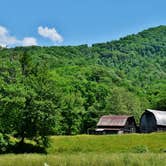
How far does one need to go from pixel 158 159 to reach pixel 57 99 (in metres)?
37.3

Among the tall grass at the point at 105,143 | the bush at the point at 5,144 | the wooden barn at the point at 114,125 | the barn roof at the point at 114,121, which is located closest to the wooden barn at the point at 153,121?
the wooden barn at the point at 114,125

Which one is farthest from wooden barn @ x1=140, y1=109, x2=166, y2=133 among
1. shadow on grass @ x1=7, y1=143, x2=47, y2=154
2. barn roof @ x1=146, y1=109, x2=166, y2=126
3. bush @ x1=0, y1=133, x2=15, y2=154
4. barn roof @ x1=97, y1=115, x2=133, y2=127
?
bush @ x1=0, y1=133, x2=15, y2=154

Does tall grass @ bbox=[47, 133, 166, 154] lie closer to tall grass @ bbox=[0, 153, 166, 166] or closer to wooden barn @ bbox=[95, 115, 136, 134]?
wooden barn @ bbox=[95, 115, 136, 134]

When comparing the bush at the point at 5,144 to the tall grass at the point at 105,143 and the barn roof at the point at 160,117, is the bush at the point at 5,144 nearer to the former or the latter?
the tall grass at the point at 105,143

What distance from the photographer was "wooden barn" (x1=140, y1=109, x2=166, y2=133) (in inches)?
3413

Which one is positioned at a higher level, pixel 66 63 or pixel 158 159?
pixel 66 63

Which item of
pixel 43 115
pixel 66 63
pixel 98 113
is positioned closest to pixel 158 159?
pixel 43 115

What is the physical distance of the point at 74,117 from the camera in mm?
89750

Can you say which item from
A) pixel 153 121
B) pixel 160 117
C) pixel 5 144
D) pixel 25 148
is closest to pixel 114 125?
pixel 153 121

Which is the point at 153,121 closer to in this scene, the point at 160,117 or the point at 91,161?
the point at 160,117

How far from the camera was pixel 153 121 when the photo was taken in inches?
3460

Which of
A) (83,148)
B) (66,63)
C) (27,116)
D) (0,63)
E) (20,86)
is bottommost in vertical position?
(83,148)

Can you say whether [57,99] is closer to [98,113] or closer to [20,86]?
[20,86]

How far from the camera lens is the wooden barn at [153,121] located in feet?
284
